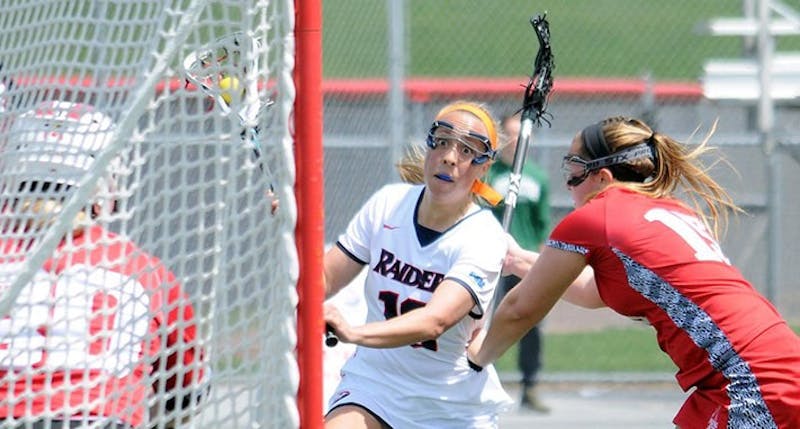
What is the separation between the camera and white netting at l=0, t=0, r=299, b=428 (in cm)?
343

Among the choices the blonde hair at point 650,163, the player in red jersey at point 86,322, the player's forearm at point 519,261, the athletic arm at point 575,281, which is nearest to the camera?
the player in red jersey at point 86,322

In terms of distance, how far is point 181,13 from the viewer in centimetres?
357

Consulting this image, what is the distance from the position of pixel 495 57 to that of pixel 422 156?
567 cm

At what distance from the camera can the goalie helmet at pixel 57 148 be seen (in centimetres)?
372

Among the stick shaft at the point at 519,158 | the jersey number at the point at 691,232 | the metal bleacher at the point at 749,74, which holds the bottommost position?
the jersey number at the point at 691,232

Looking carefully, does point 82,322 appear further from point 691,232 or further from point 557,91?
point 557,91

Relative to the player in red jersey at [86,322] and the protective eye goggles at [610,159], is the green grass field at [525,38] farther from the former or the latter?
the player in red jersey at [86,322]

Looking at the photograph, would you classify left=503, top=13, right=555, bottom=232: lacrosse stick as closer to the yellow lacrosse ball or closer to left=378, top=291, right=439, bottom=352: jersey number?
left=378, top=291, right=439, bottom=352: jersey number

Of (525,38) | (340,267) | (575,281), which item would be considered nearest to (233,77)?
(340,267)

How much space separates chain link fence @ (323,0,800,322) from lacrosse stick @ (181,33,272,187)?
366 centimetres

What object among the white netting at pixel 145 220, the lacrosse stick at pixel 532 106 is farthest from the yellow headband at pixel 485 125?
the white netting at pixel 145 220

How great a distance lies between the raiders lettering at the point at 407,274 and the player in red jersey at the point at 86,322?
1171 mm

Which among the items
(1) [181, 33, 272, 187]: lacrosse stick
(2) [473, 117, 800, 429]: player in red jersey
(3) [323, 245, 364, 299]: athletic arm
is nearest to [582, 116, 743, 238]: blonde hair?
(2) [473, 117, 800, 429]: player in red jersey

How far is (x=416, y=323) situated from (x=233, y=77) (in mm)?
1107
